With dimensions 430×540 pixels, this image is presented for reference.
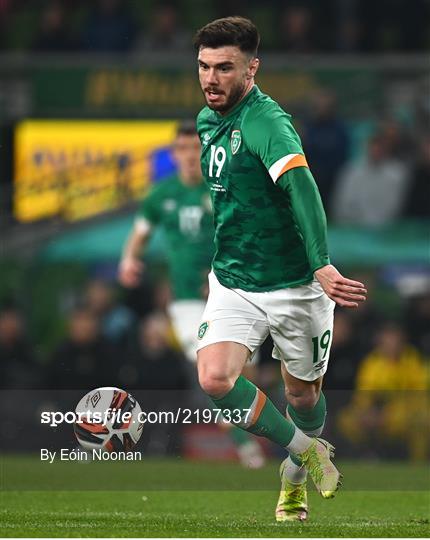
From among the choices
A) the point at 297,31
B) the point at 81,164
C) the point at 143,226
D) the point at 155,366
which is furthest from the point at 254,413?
the point at 297,31

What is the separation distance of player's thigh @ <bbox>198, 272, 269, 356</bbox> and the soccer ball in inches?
22.4

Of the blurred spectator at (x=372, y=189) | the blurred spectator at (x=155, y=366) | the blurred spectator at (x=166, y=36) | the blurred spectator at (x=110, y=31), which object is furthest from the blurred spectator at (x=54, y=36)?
the blurred spectator at (x=155, y=366)

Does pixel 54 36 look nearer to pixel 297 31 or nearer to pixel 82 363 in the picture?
pixel 297 31

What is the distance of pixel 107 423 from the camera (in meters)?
7.61

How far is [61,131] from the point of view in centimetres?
1798

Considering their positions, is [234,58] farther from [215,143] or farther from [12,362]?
[12,362]

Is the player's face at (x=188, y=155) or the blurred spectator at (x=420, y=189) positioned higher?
the player's face at (x=188, y=155)

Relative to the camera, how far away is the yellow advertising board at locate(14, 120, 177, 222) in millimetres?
17562

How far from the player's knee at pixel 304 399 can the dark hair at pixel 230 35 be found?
1.62 meters

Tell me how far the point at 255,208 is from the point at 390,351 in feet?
22.6

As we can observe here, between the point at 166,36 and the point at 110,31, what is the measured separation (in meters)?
0.76

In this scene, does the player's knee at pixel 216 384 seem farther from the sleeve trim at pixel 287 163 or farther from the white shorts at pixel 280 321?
the sleeve trim at pixel 287 163

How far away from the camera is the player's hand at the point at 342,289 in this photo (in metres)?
6.69

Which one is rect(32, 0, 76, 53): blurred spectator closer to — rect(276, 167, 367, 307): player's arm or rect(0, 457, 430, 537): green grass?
rect(0, 457, 430, 537): green grass
